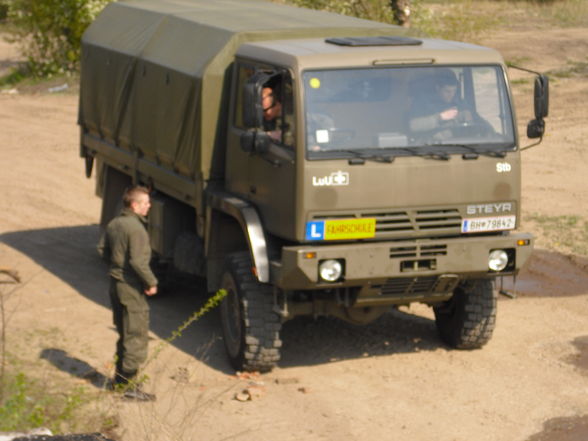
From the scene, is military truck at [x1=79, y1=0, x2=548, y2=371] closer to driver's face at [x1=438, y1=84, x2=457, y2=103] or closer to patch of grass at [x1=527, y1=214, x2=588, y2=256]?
driver's face at [x1=438, y1=84, x2=457, y2=103]

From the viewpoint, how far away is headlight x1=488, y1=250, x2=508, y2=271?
9.80 m

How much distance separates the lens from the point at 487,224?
9.77 metres

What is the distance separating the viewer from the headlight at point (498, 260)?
32.2 ft

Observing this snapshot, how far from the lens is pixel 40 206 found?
55.9 feet

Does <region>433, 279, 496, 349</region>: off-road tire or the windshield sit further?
<region>433, 279, 496, 349</region>: off-road tire

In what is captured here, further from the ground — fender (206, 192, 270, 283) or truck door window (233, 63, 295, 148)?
truck door window (233, 63, 295, 148)

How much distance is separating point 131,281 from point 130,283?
17 mm

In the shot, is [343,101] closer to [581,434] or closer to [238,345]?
[238,345]

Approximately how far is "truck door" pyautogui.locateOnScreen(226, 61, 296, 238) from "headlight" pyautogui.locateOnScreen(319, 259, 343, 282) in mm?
351

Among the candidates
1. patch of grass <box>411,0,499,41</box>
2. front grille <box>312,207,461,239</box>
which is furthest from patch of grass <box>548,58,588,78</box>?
front grille <box>312,207,461,239</box>

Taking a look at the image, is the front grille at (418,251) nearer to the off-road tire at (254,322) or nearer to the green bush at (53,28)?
the off-road tire at (254,322)

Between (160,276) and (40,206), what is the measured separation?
507 cm

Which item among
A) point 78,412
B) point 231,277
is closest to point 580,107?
point 231,277

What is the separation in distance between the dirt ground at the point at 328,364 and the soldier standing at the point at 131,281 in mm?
278
